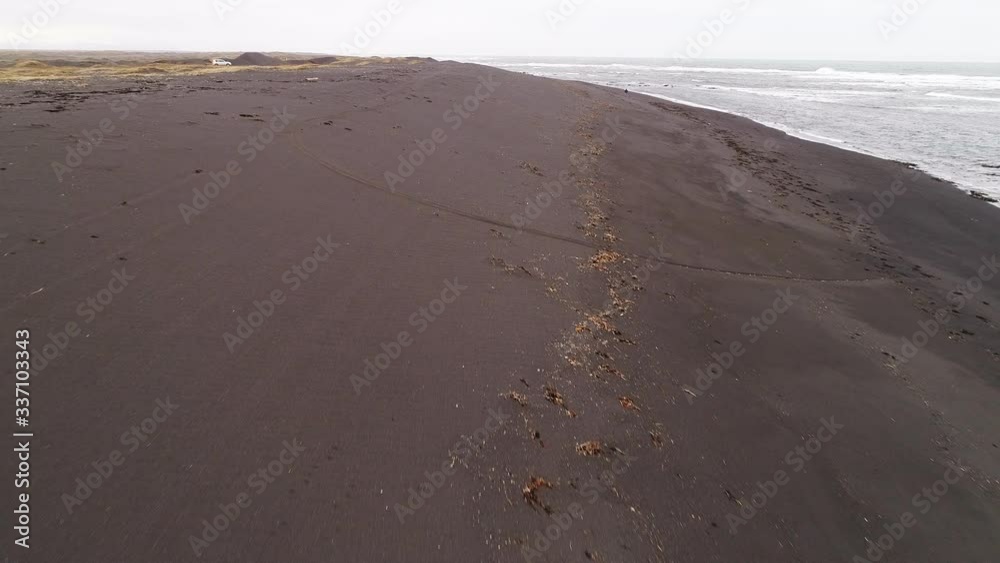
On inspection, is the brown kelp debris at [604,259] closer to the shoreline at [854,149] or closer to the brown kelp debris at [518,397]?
the brown kelp debris at [518,397]

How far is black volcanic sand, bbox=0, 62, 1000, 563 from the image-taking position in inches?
114

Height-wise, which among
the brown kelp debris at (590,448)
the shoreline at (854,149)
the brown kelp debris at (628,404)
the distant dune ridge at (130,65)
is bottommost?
the brown kelp debris at (628,404)

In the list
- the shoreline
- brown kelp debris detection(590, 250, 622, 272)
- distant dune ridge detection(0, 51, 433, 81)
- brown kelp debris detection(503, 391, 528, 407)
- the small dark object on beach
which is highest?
distant dune ridge detection(0, 51, 433, 81)

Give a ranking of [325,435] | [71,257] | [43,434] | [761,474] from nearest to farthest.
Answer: [43,434] → [325,435] → [761,474] → [71,257]

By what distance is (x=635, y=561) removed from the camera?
293 cm

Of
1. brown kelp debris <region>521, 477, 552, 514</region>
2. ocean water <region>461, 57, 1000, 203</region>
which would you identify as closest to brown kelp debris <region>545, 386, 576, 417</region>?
brown kelp debris <region>521, 477, 552, 514</region>

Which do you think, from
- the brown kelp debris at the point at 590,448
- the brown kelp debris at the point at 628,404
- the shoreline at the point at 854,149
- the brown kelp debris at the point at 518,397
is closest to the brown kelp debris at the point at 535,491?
the brown kelp debris at the point at 590,448

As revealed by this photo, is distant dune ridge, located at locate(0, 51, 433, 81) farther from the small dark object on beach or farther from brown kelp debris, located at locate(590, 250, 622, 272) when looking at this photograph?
the small dark object on beach

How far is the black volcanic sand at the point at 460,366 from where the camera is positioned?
2.89 meters

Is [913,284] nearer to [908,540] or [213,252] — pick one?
[908,540]

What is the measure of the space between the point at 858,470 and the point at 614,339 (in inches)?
99.4

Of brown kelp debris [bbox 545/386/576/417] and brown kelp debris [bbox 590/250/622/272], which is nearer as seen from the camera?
brown kelp debris [bbox 545/386/576/417]

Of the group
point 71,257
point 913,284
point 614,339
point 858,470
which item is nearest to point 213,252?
point 71,257

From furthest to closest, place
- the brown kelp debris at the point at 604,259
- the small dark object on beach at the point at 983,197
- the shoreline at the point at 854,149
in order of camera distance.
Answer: the shoreline at the point at 854,149 < the small dark object on beach at the point at 983,197 < the brown kelp debris at the point at 604,259
